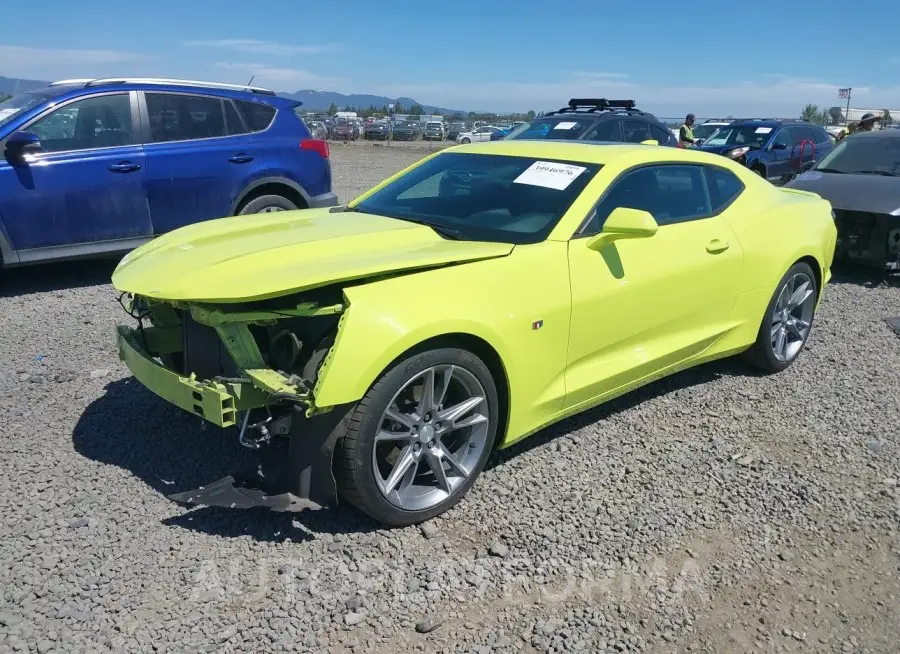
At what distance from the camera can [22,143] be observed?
5953 millimetres

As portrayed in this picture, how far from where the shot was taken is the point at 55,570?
2812 millimetres

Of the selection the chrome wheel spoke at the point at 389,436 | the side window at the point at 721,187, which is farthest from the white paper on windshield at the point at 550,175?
the chrome wheel spoke at the point at 389,436

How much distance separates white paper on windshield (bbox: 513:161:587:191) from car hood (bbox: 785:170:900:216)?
485 cm

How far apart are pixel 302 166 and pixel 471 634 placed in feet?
19.3

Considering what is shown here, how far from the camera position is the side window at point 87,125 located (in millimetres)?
6320

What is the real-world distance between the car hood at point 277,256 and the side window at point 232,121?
356cm

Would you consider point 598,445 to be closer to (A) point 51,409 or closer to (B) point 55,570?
(B) point 55,570

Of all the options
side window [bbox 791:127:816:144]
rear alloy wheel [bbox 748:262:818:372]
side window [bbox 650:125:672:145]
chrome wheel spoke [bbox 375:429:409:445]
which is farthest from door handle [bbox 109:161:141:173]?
side window [bbox 791:127:816:144]

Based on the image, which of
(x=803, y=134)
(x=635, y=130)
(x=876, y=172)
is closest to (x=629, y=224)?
(x=876, y=172)

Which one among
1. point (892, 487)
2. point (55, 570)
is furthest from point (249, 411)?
point (892, 487)

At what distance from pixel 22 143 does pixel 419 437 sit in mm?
4794

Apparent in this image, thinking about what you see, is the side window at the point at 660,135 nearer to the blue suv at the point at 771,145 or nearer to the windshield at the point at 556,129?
the windshield at the point at 556,129

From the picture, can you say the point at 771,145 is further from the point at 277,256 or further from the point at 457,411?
the point at 277,256

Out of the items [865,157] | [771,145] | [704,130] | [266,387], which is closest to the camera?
[266,387]
